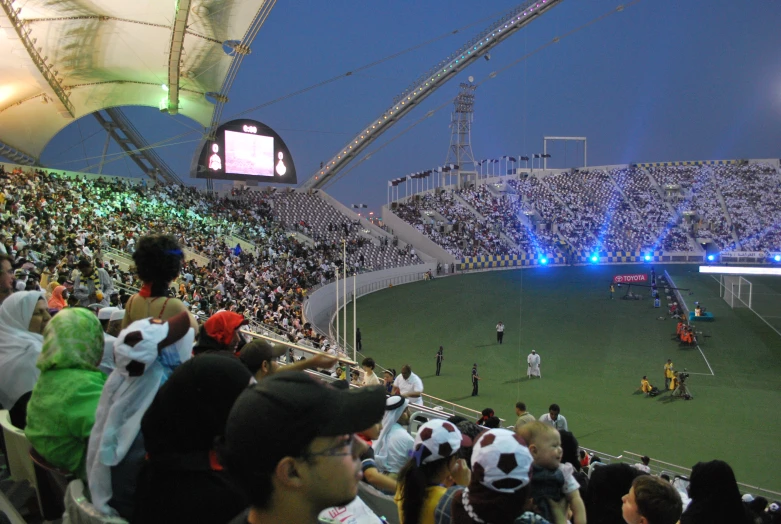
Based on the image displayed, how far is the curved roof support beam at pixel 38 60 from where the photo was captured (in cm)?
1650

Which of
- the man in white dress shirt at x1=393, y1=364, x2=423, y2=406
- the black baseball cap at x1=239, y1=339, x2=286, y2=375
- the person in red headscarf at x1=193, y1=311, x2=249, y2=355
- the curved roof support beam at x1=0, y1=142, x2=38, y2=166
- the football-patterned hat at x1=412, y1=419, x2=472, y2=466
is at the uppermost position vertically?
the curved roof support beam at x1=0, y1=142, x2=38, y2=166

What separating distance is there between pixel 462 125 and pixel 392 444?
55026 mm

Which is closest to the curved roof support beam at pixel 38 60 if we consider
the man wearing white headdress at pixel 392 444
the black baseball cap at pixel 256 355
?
the black baseball cap at pixel 256 355

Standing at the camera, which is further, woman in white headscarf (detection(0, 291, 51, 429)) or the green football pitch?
the green football pitch

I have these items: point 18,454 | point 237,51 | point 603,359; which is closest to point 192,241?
point 237,51

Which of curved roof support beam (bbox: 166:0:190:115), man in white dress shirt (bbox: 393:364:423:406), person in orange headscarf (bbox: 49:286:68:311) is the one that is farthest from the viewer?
curved roof support beam (bbox: 166:0:190:115)

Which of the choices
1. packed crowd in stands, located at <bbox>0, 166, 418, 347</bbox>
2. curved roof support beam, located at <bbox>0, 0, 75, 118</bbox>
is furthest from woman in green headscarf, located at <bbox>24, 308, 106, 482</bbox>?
curved roof support beam, located at <bbox>0, 0, 75, 118</bbox>

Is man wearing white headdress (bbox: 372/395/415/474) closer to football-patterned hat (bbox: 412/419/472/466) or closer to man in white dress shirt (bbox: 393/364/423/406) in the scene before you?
football-patterned hat (bbox: 412/419/472/466)

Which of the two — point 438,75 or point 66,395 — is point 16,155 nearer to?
point 438,75

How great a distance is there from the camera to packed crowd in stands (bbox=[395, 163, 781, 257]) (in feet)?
150

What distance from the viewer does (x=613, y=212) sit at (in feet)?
175

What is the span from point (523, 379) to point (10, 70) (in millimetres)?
20121

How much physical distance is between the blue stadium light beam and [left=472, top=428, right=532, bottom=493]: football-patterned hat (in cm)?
3643

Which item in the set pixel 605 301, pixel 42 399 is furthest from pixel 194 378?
pixel 605 301
